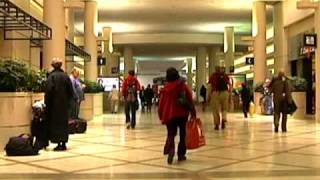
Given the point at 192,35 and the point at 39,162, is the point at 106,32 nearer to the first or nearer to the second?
the point at 192,35

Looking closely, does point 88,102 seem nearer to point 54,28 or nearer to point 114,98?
point 54,28

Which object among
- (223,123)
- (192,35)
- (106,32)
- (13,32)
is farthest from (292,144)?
(192,35)

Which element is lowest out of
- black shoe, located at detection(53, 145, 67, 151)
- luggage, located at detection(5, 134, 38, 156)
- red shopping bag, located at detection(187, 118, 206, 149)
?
black shoe, located at detection(53, 145, 67, 151)

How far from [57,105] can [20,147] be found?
1046mm

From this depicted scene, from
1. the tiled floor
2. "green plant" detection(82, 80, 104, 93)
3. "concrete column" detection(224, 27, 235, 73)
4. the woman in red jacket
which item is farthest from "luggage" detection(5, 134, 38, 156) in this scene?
"concrete column" detection(224, 27, 235, 73)

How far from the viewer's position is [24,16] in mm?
12977

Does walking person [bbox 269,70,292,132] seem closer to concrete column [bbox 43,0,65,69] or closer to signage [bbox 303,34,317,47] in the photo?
signage [bbox 303,34,317,47]

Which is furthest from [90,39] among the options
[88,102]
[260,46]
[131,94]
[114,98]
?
[131,94]

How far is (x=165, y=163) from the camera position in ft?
28.0

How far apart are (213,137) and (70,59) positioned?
532 inches

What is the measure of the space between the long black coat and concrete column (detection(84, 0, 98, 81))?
52.5 feet

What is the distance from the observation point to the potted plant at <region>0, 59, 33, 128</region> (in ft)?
32.2

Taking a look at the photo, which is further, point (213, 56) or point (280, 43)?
point (213, 56)

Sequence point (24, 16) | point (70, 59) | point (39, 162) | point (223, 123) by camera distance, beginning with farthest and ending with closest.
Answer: point (70, 59) < point (223, 123) < point (24, 16) < point (39, 162)
